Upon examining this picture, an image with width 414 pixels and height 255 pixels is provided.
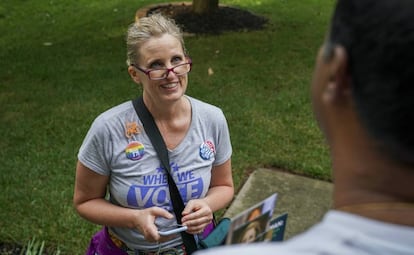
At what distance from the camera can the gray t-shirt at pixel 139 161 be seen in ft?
7.19

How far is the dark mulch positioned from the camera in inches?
328

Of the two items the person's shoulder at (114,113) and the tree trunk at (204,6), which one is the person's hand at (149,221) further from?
the tree trunk at (204,6)

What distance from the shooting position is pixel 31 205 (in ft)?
13.5

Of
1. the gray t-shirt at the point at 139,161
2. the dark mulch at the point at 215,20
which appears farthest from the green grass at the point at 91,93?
the gray t-shirt at the point at 139,161

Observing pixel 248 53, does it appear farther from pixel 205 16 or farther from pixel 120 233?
pixel 120 233

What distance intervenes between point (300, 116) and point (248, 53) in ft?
6.45

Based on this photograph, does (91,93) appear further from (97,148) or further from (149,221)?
(149,221)

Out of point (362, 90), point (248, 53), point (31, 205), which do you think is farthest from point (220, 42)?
point (362, 90)

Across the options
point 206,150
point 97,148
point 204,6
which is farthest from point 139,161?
point 204,6

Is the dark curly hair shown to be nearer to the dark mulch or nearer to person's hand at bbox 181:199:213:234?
person's hand at bbox 181:199:213:234

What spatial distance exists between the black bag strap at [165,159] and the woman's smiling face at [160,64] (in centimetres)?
8

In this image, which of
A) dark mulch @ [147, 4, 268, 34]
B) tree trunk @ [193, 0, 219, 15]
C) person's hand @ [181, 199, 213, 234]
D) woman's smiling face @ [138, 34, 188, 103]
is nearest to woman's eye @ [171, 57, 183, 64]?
woman's smiling face @ [138, 34, 188, 103]

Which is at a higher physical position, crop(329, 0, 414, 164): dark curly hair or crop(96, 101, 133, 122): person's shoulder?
crop(329, 0, 414, 164): dark curly hair

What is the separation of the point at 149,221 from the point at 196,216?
179 mm
